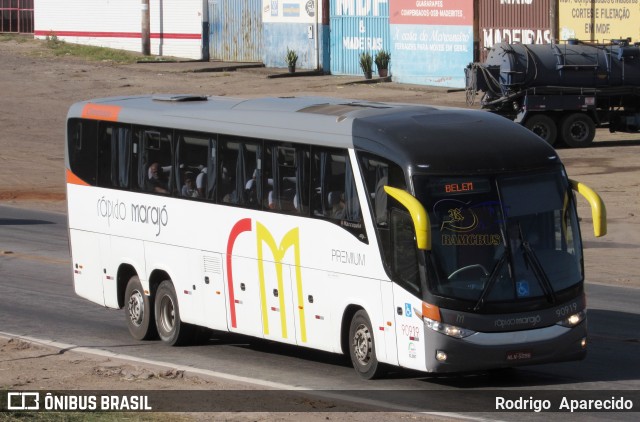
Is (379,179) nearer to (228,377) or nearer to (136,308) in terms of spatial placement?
(228,377)

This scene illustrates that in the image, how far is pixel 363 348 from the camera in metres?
14.1

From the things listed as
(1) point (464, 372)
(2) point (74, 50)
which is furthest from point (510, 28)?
(1) point (464, 372)

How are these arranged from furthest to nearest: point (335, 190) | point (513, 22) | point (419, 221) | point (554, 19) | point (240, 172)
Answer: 1. point (513, 22)
2. point (554, 19)
3. point (240, 172)
4. point (335, 190)
5. point (419, 221)

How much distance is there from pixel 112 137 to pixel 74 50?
171 feet

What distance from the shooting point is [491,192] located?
524 inches

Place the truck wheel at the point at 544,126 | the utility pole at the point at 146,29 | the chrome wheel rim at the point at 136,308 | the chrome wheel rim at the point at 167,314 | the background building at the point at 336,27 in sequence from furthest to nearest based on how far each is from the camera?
the utility pole at the point at 146,29, the background building at the point at 336,27, the truck wheel at the point at 544,126, the chrome wheel rim at the point at 136,308, the chrome wheel rim at the point at 167,314

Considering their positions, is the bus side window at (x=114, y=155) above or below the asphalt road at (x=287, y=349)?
above

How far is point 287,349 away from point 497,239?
4312mm

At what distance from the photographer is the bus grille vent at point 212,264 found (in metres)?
16.0

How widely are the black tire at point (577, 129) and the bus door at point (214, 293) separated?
82.9ft

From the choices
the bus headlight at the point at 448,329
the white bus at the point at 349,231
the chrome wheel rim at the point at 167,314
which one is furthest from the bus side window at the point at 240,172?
the bus headlight at the point at 448,329

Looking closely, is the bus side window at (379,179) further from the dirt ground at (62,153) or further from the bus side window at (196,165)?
the bus side window at (196,165)

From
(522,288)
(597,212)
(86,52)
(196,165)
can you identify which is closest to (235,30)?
(86,52)

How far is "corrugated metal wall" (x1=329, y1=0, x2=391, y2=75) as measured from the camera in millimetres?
54969
